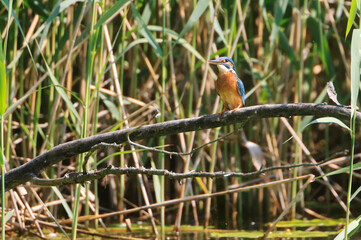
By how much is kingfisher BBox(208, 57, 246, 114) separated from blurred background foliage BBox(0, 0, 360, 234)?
19 cm

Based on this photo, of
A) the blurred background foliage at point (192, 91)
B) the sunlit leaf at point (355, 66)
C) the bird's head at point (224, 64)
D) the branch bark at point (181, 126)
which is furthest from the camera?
the blurred background foliage at point (192, 91)

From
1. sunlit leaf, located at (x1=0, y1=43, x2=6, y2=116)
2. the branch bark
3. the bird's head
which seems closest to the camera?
sunlit leaf, located at (x1=0, y1=43, x2=6, y2=116)

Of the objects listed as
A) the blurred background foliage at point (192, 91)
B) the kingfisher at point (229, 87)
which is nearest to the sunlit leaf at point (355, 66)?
the kingfisher at point (229, 87)

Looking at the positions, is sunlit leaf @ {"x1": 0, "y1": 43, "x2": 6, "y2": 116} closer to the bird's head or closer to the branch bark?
the branch bark

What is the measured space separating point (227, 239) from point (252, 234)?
19 centimetres

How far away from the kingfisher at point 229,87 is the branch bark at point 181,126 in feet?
3.57

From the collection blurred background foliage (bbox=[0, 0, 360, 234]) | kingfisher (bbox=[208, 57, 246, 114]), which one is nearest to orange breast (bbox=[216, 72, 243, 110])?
kingfisher (bbox=[208, 57, 246, 114])

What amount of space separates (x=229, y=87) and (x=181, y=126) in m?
1.22

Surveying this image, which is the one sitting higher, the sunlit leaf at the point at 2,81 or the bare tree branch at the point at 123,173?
the sunlit leaf at the point at 2,81

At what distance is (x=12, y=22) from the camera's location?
12.4 ft

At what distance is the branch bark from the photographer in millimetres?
2275

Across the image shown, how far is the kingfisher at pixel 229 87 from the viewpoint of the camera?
3.56 meters

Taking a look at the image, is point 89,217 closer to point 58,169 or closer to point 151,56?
point 58,169

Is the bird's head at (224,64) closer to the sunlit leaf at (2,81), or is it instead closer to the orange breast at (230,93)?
the orange breast at (230,93)
